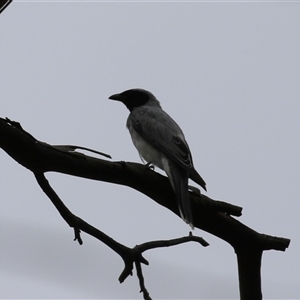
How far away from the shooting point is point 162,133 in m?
4.80

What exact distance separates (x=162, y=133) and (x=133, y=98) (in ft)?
4.76

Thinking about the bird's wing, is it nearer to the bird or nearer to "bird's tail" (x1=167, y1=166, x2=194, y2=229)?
the bird

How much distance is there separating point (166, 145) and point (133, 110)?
4.01ft

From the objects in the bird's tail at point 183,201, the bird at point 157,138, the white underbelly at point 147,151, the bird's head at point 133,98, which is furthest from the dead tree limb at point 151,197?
the bird's head at point 133,98

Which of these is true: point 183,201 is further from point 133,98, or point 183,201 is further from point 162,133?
point 133,98

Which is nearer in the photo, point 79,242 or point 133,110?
point 79,242

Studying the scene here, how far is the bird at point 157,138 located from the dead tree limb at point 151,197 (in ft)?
0.99

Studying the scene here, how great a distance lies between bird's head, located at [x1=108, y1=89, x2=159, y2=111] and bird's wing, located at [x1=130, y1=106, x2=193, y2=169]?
1.61ft

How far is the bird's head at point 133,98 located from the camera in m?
6.11

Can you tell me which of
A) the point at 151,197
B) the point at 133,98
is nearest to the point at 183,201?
the point at 151,197

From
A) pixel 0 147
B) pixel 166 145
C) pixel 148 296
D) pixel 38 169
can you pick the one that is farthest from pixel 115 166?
pixel 166 145

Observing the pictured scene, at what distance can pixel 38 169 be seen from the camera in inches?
97.7

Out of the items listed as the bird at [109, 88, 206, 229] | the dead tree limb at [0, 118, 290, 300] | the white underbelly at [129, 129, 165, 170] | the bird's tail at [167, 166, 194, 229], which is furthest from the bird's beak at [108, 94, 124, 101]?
the dead tree limb at [0, 118, 290, 300]

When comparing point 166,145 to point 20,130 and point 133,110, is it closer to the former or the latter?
point 133,110
